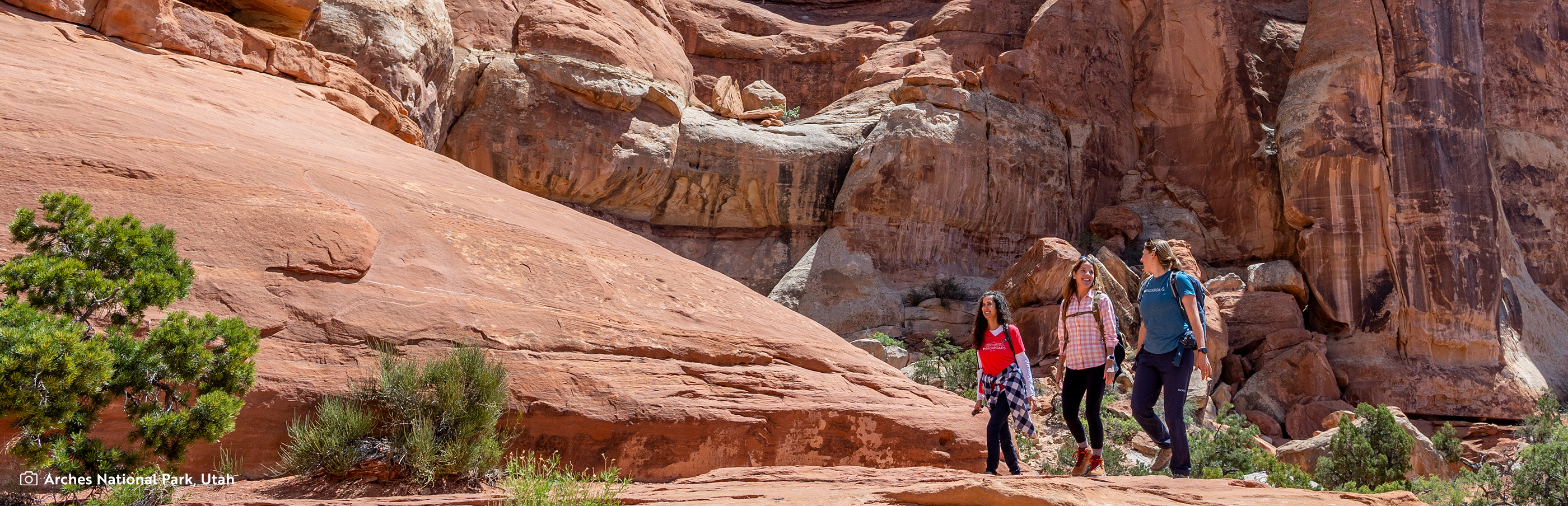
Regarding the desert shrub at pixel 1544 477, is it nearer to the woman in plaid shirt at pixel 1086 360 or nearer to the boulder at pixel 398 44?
the woman in plaid shirt at pixel 1086 360

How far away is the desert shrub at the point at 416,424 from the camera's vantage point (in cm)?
435

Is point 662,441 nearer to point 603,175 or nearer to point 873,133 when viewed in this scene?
point 603,175

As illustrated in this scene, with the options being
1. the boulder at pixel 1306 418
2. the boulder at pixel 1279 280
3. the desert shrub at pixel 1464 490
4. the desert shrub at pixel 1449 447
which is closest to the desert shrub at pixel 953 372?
the desert shrub at pixel 1464 490

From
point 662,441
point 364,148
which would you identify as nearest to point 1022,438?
point 662,441

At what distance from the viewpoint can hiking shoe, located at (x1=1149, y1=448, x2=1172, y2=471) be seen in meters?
11.7

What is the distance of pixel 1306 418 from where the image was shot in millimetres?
17516

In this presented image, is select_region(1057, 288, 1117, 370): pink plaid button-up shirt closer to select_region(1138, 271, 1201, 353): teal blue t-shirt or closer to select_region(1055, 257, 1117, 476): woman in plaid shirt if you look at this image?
select_region(1055, 257, 1117, 476): woman in plaid shirt

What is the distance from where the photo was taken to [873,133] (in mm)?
21797

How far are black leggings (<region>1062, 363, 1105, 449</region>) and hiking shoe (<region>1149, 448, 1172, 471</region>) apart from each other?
6606mm

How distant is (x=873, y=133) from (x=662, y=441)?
668 inches

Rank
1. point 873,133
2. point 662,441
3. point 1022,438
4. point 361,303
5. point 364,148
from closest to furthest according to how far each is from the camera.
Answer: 1. point 361,303
2. point 662,441
3. point 364,148
4. point 1022,438
5. point 873,133

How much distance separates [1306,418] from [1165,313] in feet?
48.7

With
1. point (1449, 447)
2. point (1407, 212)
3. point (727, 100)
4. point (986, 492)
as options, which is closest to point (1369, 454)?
point (1449, 447)

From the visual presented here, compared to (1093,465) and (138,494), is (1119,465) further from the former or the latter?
(138,494)
